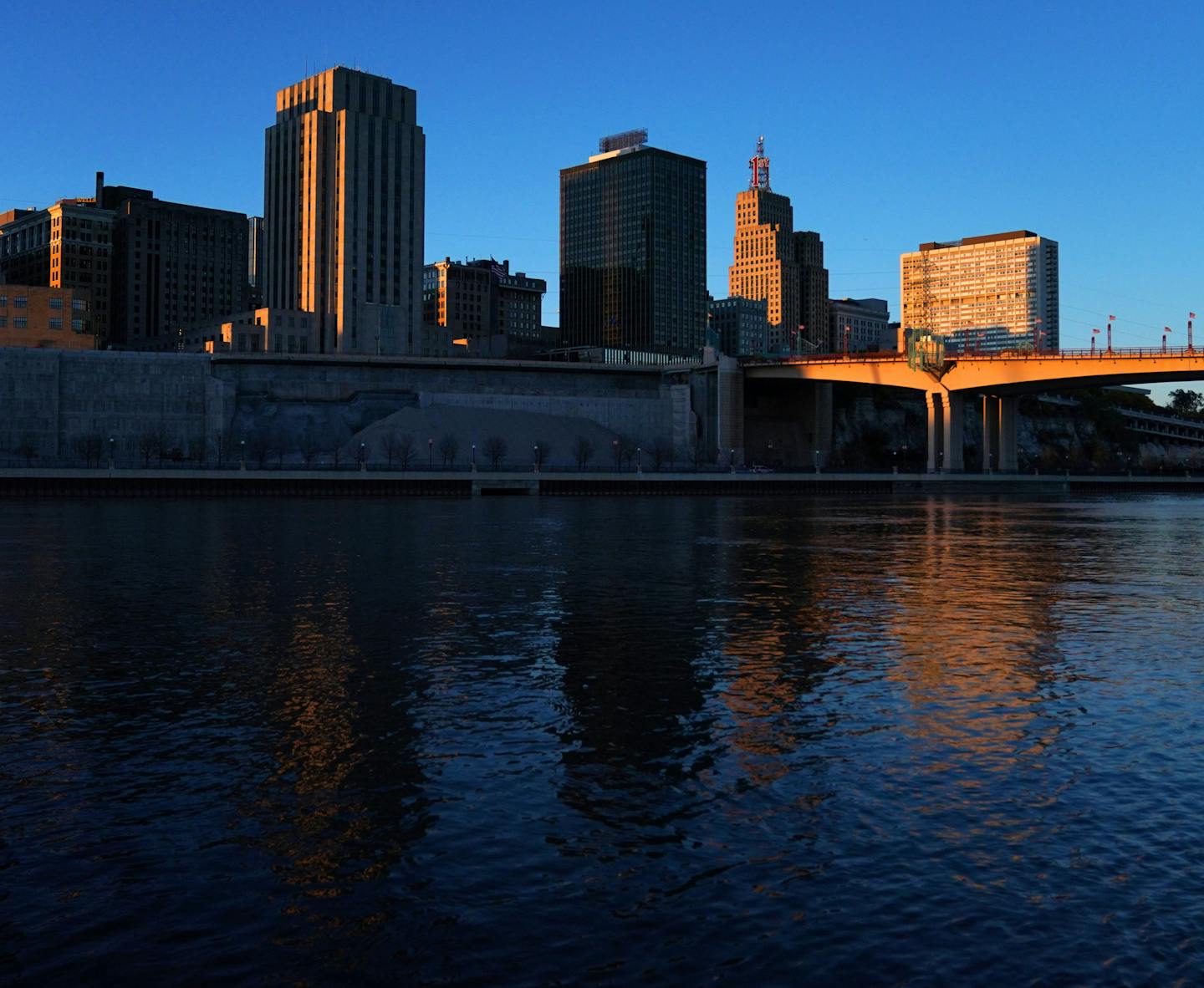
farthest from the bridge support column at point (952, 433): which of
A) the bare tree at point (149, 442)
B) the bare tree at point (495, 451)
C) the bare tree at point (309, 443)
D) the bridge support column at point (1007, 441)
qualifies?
the bare tree at point (149, 442)

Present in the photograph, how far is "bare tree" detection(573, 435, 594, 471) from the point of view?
568 ft

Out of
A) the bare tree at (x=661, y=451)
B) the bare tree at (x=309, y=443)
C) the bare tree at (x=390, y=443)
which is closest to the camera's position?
the bare tree at (x=390, y=443)

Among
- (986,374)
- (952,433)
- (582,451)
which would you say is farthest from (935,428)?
(582,451)

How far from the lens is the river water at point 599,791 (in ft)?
32.8

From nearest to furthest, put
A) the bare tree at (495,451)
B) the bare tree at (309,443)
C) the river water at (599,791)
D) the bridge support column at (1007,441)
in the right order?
the river water at (599,791) → the bare tree at (495,451) → the bare tree at (309,443) → the bridge support column at (1007,441)

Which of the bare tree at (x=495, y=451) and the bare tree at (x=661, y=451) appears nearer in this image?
the bare tree at (x=495, y=451)

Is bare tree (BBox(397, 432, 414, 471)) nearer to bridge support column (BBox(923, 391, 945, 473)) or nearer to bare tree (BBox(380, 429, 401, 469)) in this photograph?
bare tree (BBox(380, 429, 401, 469))

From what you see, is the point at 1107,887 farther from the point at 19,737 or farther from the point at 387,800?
the point at 19,737

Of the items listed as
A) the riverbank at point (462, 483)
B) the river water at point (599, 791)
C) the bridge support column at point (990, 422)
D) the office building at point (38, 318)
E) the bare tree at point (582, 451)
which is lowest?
the river water at point (599, 791)

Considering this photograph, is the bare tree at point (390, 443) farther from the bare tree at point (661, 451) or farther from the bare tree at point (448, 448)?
the bare tree at point (661, 451)

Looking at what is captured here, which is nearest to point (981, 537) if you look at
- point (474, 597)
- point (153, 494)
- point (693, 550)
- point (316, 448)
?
point (693, 550)

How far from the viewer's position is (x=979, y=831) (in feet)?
42.0

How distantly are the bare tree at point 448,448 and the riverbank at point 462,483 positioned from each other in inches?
536

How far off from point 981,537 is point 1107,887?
59.8m
